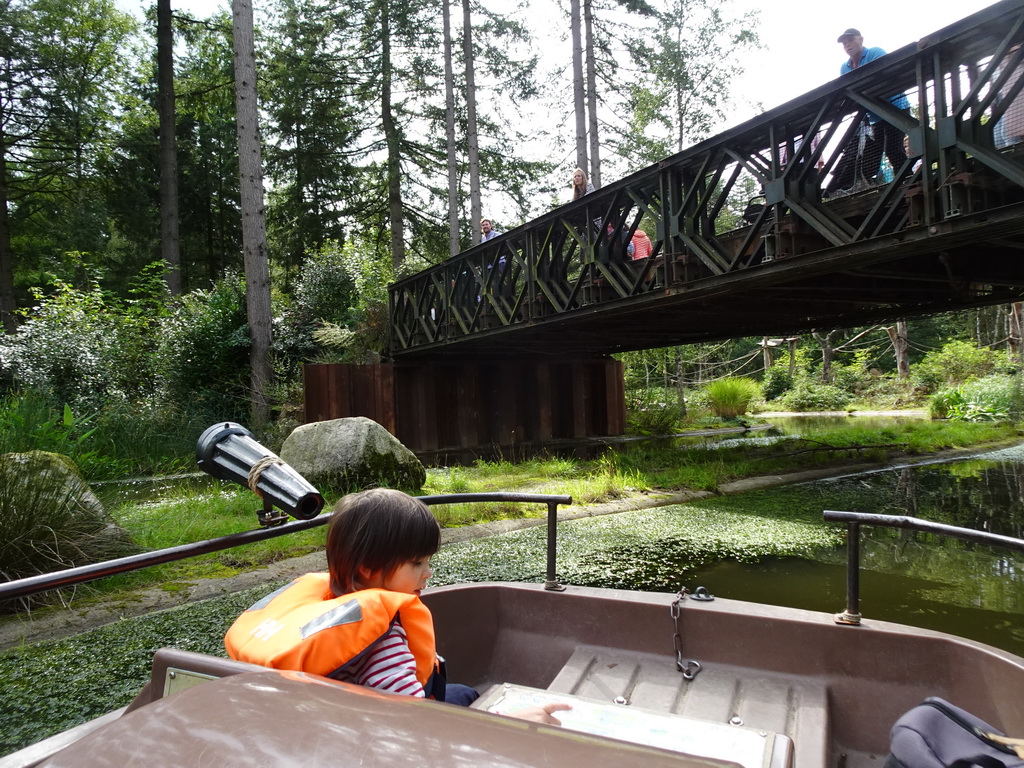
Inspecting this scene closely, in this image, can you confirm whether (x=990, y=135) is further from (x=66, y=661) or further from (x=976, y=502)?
(x=66, y=661)

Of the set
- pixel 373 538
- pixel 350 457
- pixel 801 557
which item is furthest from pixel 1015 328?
pixel 373 538

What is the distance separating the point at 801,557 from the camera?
5992 millimetres

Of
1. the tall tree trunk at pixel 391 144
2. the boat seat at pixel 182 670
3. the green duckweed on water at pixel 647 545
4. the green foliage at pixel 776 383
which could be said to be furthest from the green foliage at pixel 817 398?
the boat seat at pixel 182 670

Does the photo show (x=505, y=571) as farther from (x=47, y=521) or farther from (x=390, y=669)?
(x=390, y=669)

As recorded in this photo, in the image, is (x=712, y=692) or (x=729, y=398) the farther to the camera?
(x=729, y=398)

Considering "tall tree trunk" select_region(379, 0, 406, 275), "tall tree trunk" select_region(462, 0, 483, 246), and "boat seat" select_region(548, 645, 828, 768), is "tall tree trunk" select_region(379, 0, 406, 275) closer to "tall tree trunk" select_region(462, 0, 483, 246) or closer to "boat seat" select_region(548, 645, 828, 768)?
"tall tree trunk" select_region(462, 0, 483, 246)

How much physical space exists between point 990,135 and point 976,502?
511cm

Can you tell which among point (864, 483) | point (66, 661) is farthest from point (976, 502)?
point (66, 661)

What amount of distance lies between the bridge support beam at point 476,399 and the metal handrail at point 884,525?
11.2 meters

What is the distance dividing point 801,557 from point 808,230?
3053 mm

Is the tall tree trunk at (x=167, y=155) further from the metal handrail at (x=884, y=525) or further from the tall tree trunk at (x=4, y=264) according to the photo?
the metal handrail at (x=884, y=525)

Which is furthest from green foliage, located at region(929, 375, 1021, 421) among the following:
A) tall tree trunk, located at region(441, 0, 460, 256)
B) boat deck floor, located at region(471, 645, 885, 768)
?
boat deck floor, located at region(471, 645, 885, 768)

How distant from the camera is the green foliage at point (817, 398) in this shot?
2602 centimetres

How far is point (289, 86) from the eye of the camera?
21766mm
